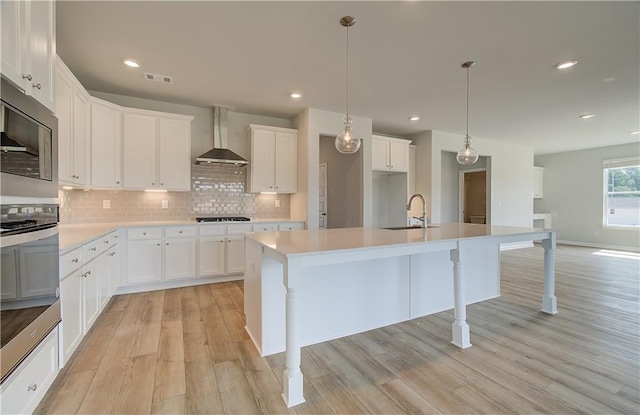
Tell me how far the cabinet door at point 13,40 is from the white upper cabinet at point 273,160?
10.0ft

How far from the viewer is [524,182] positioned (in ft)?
24.3

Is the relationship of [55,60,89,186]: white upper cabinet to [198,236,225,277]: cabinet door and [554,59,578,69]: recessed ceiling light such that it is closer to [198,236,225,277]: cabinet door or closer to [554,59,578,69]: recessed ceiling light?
[198,236,225,277]: cabinet door

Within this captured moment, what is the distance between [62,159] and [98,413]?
7.35 ft

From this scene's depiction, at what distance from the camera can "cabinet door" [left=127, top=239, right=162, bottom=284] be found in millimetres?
3604

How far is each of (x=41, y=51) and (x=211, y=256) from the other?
2.83 meters

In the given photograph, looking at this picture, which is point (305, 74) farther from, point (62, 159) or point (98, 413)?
point (98, 413)

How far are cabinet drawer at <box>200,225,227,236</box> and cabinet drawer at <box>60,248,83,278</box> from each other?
5.90ft

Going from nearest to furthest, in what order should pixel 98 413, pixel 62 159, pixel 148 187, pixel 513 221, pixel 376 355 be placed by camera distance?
pixel 98 413
pixel 376 355
pixel 62 159
pixel 148 187
pixel 513 221

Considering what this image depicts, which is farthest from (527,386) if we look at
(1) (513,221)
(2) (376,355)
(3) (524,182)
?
(3) (524,182)

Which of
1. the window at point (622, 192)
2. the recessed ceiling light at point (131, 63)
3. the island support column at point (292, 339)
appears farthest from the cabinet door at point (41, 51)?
the window at point (622, 192)

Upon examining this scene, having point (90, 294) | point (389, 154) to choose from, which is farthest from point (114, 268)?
point (389, 154)

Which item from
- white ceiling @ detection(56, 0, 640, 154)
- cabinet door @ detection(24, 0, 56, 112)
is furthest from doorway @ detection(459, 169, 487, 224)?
cabinet door @ detection(24, 0, 56, 112)

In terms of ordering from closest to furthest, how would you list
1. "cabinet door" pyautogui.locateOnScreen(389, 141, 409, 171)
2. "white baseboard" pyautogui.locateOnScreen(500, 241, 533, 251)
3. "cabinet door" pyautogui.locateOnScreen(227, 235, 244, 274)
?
"cabinet door" pyautogui.locateOnScreen(227, 235, 244, 274), "cabinet door" pyautogui.locateOnScreen(389, 141, 409, 171), "white baseboard" pyautogui.locateOnScreen(500, 241, 533, 251)

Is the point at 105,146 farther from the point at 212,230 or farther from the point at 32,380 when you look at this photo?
the point at 32,380
